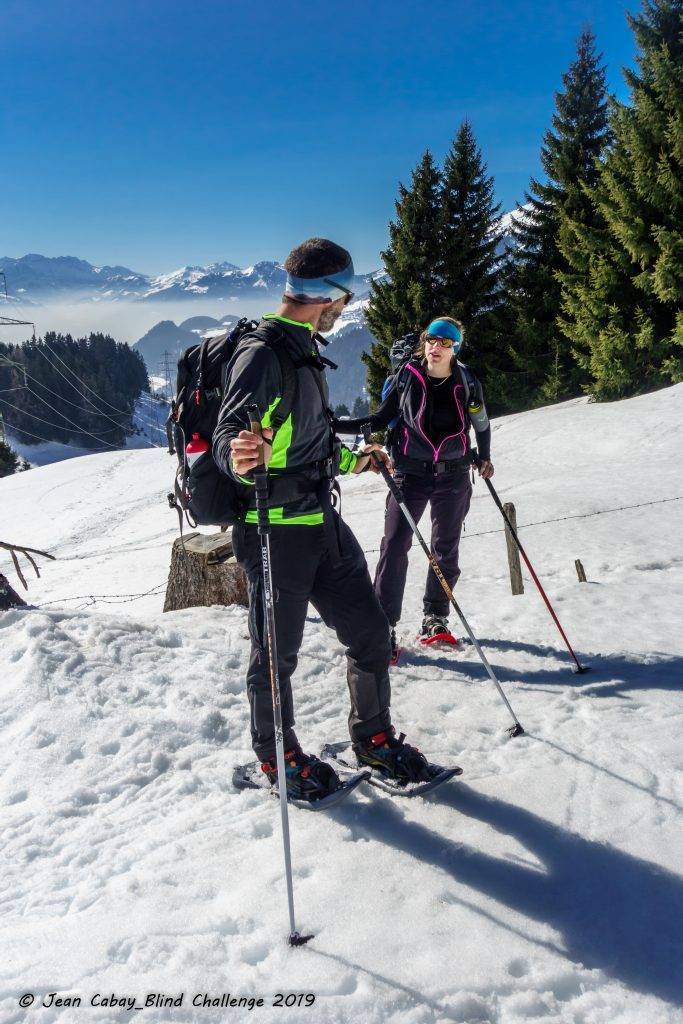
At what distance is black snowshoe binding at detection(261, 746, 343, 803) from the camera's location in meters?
3.40

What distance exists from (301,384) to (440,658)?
310cm

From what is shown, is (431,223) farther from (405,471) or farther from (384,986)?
(384,986)

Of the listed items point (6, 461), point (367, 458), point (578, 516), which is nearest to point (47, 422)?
point (6, 461)

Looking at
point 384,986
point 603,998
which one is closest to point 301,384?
point 384,986

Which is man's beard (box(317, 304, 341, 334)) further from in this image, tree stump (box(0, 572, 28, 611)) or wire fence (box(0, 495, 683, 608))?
wire fence (box(0, 495, 683, 608))

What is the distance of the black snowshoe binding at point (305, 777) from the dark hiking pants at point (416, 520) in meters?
1.89

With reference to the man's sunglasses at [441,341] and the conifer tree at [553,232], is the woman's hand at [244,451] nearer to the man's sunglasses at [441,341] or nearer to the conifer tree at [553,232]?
the man's sunglasses at [441,341]

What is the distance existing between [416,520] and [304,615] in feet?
6.49

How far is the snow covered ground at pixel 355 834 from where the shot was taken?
2.32m

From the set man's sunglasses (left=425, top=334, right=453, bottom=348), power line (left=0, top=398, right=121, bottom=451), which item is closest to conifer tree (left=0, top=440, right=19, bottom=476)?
power line (left=0, top=398, right=121, bottom=451)

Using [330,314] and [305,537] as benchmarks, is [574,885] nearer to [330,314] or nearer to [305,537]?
[305,537]

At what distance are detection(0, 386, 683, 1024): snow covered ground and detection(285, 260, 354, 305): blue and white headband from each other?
2.72m

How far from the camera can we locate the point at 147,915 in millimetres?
2643

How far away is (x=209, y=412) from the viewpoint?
3.20 meters
